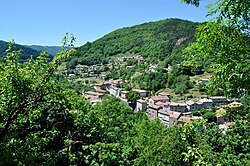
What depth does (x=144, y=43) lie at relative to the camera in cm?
13000

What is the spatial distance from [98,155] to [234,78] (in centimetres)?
641

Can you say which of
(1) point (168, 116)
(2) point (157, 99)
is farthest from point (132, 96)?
(1) point (168, 116)

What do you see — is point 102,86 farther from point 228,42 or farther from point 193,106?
point 228,42

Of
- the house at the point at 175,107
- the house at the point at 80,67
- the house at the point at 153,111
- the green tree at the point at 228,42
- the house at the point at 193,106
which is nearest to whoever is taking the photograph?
the green tree at the point at 228,42

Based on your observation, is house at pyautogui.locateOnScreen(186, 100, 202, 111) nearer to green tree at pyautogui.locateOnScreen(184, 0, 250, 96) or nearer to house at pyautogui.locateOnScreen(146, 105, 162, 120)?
house at pyautogui.locateOnScreen(146, 105, 162, 120)

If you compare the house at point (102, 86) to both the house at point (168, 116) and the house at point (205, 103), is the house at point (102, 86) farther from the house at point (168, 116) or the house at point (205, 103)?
the house at point (205, 103)

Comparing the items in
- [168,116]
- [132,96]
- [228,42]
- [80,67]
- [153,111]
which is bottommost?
[168,116]

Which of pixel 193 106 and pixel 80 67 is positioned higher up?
pixel 80 67

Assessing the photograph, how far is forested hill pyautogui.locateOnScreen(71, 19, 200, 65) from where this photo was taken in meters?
107

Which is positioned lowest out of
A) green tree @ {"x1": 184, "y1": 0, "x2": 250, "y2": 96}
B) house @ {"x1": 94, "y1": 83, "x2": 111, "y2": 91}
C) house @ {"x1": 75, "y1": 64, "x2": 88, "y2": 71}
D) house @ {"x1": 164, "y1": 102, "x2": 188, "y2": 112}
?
house @ {"x1": 164, "y1": 102, "x2": 188, "y2": 112}

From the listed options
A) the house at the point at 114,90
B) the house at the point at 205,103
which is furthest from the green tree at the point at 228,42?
the house at the point at 114,90

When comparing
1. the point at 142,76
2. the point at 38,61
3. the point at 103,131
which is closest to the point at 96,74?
the point at 142,76

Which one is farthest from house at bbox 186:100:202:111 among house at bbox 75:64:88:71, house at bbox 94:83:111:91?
house at bbox 75:64:88:71

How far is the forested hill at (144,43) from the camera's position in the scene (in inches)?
4230
